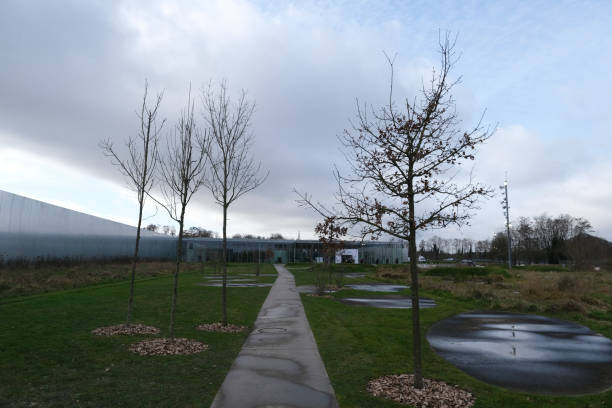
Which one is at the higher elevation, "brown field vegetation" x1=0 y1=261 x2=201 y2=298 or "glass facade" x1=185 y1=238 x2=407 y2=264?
"glass facade" x1=185 y1=238 x2=407 y2=264

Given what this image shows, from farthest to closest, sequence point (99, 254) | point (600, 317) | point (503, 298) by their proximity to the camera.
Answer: point (99, 254) → point (503, 298) → point (600, 317)

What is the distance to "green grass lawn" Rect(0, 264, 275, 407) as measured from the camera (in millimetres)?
5609

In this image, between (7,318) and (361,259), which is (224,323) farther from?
(361,259)

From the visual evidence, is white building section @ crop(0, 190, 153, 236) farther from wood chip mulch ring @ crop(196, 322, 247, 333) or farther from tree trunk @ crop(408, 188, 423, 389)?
tree trunk @ crop(408, 188, 423, 389)

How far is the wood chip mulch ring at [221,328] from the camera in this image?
1088 cm

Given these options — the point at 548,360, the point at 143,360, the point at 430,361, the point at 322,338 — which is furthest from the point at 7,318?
the point at 548,360

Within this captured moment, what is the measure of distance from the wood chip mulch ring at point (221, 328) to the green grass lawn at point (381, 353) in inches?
82.3

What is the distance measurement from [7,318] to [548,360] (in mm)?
14117

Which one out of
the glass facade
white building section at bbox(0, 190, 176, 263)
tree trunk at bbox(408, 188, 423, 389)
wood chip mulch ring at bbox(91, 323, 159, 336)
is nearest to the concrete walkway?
tree trunk at bbox(408, 188, 423, 389)

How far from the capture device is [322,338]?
10125mm

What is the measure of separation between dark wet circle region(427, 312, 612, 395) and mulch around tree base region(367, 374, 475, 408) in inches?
44.5

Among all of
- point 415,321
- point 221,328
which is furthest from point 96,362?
point 415,321

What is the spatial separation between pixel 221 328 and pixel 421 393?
21.4 ft

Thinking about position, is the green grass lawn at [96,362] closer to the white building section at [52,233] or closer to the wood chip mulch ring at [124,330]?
the wood chip mulch ring at [124,330]
